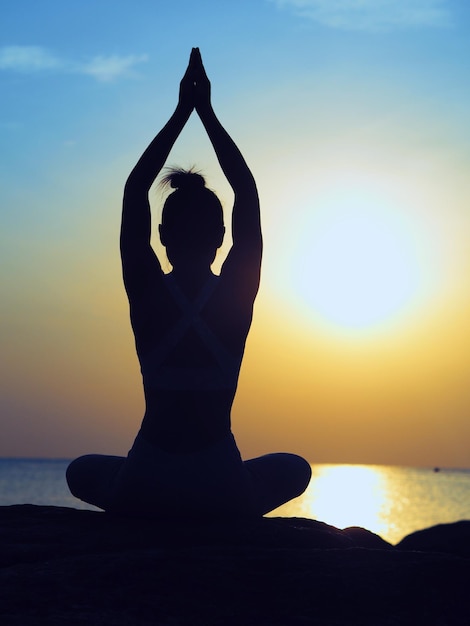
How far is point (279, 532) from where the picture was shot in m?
→ 5.67

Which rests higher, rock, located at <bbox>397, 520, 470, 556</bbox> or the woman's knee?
the woman's knee

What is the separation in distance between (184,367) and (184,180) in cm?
124

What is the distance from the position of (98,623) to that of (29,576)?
0.72 meters

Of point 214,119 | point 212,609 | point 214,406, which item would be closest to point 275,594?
point 212,609

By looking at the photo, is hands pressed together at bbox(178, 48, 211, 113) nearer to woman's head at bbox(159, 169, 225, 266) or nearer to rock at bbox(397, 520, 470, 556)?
woman's head at bbox(159, 169, 225, 266)

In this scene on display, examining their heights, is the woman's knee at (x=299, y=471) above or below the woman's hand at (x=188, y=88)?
below

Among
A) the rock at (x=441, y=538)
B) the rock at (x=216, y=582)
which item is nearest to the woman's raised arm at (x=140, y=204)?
the rock at (x=216, y=582)

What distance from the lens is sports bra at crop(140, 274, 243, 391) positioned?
582 centimetres

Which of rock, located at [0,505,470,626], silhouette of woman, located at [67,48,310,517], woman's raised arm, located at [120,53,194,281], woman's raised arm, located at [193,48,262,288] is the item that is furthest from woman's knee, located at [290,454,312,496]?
woman's raised arm, located at [120,53,194,281]

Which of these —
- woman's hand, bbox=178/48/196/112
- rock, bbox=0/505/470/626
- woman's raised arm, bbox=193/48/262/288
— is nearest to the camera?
rock, bbox=0/505/470/626

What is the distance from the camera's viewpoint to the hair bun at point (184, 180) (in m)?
6.06

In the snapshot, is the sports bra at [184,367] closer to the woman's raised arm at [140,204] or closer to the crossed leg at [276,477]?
the woman's raised arm at [140,204]

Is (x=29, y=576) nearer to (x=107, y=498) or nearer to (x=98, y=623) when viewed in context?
(x=98, y=623)

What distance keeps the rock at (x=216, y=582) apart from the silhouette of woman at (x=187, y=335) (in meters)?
0.34
